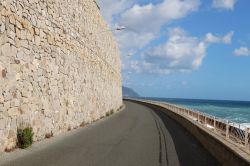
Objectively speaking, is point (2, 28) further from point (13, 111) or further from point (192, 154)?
point (192, 154)

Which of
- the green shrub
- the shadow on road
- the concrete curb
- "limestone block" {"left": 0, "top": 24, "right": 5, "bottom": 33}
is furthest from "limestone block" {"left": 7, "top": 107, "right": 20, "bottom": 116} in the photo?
the concrete curb

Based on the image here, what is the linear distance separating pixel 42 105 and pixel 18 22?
4117 mm

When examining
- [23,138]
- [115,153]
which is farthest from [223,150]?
[23,138]

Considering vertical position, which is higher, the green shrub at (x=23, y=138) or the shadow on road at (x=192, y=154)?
the green shrub at (x=23, y=138)

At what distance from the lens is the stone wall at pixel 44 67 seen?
43.6 feet

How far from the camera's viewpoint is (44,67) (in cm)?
1752

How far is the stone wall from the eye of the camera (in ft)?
43.6

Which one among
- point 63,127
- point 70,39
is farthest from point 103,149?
point 70,39

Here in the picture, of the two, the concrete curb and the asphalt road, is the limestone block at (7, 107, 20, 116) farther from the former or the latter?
the concrete curb

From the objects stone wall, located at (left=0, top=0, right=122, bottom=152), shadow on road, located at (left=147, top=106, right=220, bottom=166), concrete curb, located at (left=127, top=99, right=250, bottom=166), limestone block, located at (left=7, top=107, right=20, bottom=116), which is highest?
stone wall, located at (left=0, top=0, right=122, bottom=152)

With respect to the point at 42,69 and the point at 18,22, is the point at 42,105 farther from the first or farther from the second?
the point at 18,22

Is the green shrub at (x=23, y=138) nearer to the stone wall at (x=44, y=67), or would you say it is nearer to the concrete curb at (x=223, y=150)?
the stone wall at (x=44, y=67)

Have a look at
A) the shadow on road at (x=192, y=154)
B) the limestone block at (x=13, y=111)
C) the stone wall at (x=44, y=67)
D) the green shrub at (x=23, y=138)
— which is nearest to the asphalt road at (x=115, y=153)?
the shadow on road at (x=192, y=154)

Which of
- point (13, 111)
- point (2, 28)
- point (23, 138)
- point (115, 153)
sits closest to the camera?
point (2, 28)
